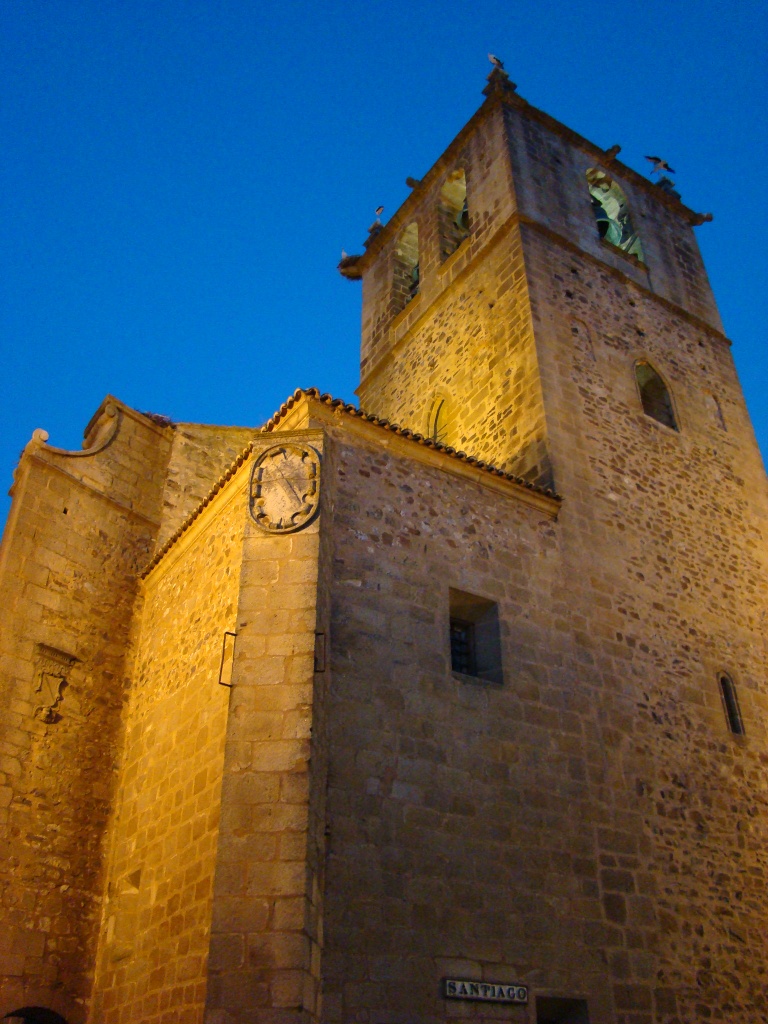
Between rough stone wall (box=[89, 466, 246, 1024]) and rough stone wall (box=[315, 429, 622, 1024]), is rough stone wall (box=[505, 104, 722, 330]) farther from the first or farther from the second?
rough stone wall (box=[89, 466, 246, 1024])

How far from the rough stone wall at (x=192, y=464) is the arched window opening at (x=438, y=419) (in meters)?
2.83

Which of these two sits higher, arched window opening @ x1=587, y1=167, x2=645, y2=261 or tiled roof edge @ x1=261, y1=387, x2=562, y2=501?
arched window opening @ x1=587, y1=167, x2=645, y2=261

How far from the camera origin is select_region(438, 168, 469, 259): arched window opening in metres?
16.9

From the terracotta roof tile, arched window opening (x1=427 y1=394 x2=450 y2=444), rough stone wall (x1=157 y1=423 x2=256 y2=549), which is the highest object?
arched window opening (x1=427 y1=394 x2=450 y2=444)

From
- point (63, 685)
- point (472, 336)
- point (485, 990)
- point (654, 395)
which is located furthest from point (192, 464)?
point (485, 990)

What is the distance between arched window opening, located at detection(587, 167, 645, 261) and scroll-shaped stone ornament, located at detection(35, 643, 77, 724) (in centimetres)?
1122

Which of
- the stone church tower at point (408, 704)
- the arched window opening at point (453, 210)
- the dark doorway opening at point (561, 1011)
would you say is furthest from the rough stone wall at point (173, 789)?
the arched window opening at point (453, 210)

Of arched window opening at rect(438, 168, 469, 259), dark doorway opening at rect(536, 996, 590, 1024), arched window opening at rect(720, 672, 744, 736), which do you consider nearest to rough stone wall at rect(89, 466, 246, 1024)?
dark doorway opening at rect(536, 996, 590, 1024)

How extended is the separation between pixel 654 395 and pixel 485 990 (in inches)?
370

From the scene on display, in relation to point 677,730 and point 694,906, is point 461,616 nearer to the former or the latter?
point 677,730

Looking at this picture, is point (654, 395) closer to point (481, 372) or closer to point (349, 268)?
point (481, 372)

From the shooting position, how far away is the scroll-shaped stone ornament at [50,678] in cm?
991

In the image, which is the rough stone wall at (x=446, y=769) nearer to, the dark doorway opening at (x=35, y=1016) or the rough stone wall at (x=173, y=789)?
the rough stone wall at (x=173, y=789)

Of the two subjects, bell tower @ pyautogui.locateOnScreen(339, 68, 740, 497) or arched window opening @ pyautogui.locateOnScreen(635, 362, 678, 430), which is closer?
bell tower @ pyautogui.locateOnScreen(339, 68, 740, 497)
